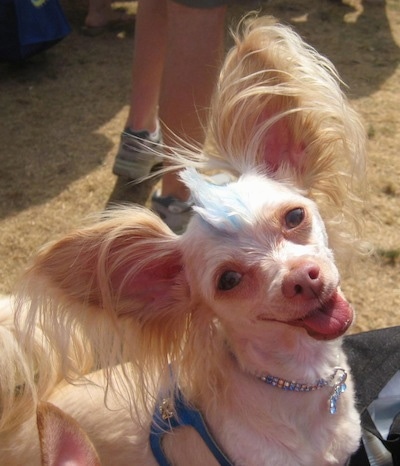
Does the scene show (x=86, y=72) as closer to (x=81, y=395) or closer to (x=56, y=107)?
(x=56, y=107)

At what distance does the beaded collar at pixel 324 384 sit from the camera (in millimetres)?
1583

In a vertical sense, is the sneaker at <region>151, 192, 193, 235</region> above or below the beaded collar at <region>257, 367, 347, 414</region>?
below

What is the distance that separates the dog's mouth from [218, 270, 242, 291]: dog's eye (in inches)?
5.9

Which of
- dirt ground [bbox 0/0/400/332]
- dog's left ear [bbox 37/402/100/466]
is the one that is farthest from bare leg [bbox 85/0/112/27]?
dog's left ear [bbox 37/402/100/466]

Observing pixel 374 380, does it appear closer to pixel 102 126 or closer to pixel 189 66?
pixel 189 66

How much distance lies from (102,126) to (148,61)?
744 millimetres

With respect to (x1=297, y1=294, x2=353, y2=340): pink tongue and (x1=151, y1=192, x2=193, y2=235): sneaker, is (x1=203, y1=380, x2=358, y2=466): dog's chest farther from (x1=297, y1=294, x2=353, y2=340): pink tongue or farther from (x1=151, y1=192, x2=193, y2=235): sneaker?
(x1=151, y1=192, x2=193, y2=235): sneaker

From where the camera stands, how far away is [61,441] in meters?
1.15

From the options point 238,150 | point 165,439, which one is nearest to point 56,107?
point 238,150

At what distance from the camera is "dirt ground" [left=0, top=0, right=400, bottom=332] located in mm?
2680

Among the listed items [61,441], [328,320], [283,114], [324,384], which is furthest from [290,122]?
[61,441]

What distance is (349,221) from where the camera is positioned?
1.76 meters

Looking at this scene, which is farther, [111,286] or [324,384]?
[324,384]

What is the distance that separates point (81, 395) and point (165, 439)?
0.27m
